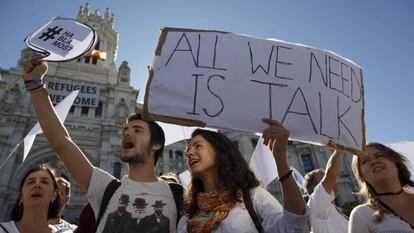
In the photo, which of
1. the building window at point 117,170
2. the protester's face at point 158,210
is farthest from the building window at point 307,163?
the protester's face at point 158,210

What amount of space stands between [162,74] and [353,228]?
2659 millimetres

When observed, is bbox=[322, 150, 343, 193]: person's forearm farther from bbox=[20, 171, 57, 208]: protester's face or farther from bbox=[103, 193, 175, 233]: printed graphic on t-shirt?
bbox=[20, 171, 57, 208]: protester's face

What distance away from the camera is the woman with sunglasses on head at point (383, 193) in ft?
9.75

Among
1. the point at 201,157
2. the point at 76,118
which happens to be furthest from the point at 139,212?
the point at 76,118

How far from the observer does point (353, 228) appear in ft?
10.3

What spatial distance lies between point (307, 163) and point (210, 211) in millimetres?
28179

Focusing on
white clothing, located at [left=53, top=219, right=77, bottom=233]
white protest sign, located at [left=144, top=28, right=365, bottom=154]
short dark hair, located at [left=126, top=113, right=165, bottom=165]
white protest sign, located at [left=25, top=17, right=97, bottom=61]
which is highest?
white protest sign, located at [left=25, top=17, right=97, bottom=61]

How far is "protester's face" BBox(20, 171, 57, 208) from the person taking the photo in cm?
349

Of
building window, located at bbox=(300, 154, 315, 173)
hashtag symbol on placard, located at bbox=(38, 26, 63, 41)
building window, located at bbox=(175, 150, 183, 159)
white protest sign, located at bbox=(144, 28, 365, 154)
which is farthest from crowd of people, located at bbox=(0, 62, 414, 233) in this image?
building window, located at bbox=(300, 154, 315, 173)

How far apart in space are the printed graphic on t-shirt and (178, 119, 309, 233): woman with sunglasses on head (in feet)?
0.74

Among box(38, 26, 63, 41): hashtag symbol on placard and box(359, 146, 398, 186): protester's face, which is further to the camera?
box(38, 26, 63, 41): hashtag symbol on placard

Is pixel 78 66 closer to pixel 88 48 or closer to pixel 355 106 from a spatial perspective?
pixel 88 48

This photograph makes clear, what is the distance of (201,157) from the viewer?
293 centimetres

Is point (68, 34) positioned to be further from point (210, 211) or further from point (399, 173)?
point (399, 173)
